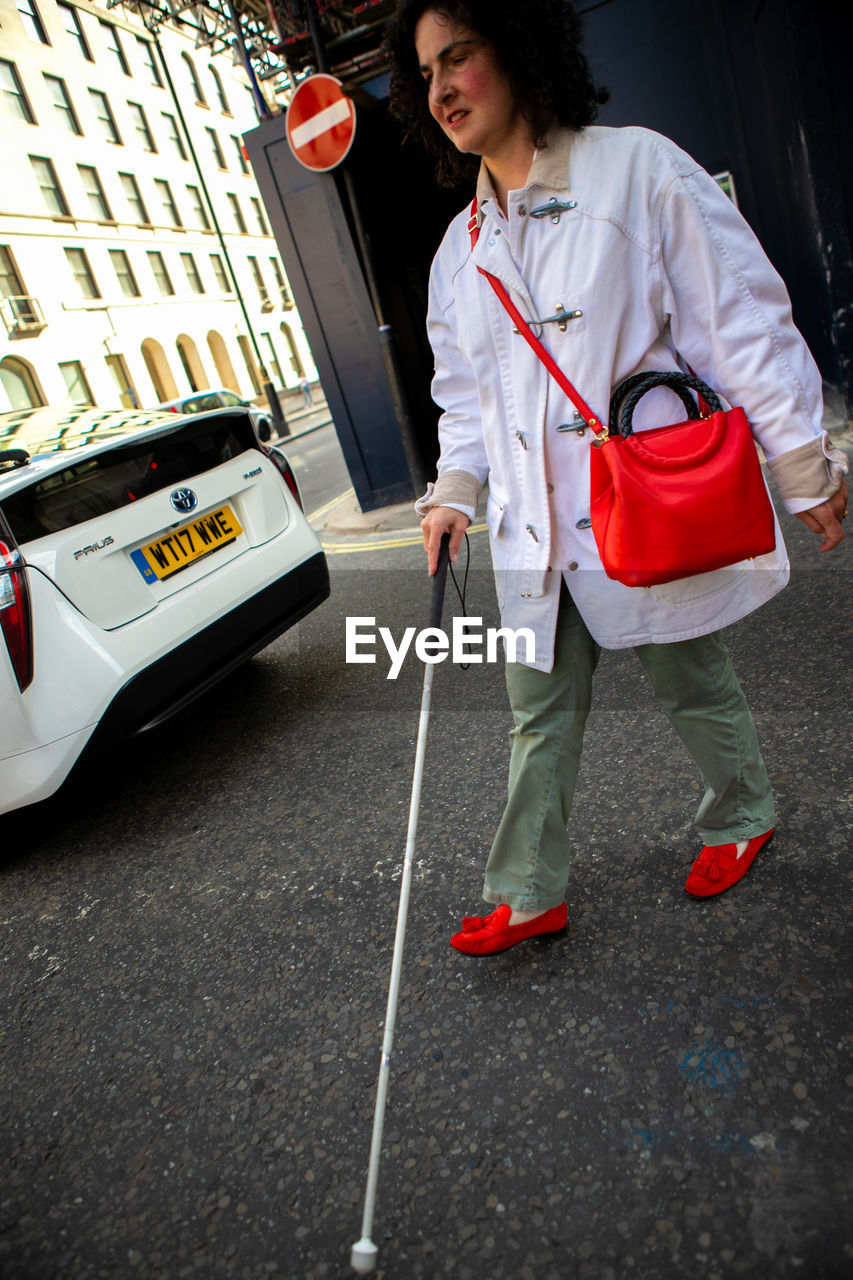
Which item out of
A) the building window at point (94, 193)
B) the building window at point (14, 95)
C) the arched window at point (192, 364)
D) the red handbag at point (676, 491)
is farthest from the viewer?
the arched window at point (192, 364)

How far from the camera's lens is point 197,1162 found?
1803mm

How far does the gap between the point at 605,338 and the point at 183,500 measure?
234 cm

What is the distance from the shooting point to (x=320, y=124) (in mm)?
7164

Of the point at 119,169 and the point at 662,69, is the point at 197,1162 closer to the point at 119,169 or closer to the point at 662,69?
the point at 662,69

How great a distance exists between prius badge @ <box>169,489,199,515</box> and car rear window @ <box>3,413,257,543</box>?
48mm

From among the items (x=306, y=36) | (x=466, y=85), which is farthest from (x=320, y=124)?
(x=466, y=85)

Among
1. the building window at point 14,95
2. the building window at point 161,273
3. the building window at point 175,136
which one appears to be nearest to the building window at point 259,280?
the building window at point 175,136

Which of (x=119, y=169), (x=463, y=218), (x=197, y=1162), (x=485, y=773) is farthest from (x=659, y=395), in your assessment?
(x=119, y=169)

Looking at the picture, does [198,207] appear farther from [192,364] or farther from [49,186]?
[49,186]

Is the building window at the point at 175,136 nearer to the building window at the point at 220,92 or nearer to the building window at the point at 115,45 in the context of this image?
the building window at the point at 115,45

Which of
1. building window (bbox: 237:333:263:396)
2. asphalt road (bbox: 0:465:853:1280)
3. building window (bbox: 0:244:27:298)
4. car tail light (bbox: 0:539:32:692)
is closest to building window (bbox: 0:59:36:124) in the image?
building window (bbox: 0:244:27:298)

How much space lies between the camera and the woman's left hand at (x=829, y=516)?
1.69 meters

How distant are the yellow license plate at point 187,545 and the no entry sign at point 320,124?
16.5 feet

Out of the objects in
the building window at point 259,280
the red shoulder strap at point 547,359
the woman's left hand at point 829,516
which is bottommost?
the woman's left hand at point 829,516
